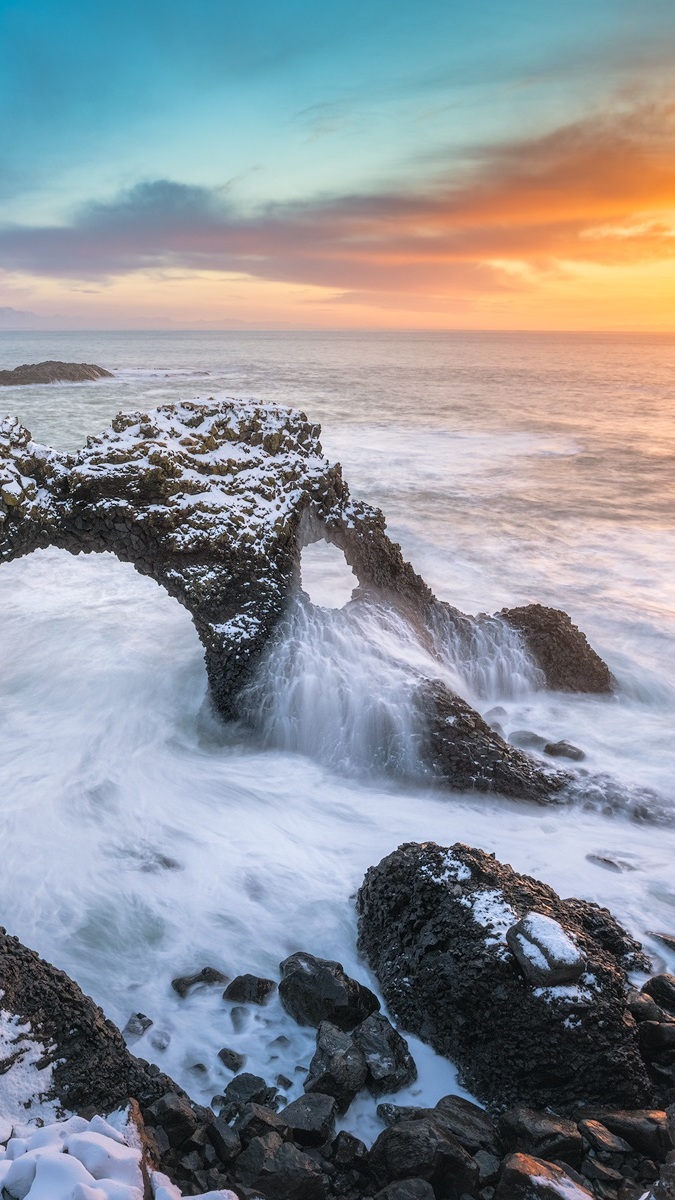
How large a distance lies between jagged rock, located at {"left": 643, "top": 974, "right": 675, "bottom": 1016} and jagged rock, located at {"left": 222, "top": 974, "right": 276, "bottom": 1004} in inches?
107

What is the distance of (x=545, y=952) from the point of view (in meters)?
4.77

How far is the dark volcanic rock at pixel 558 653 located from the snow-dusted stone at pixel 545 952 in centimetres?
659

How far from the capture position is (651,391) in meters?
69.8

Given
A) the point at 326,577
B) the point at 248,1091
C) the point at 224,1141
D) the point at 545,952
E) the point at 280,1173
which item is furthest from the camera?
the point at 326,577

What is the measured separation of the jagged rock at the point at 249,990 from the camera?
5.51m

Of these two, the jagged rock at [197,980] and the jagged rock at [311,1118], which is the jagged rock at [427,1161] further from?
the jagged rock at [197,980]

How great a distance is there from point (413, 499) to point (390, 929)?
69.0 ft

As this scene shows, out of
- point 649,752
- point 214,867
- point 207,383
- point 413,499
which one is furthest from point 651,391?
point 214,867

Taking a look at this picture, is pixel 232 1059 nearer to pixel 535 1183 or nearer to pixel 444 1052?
pixel 444 1052

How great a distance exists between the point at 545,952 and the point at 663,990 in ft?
3.68

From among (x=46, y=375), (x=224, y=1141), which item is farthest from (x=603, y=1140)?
(x=46, y=375)

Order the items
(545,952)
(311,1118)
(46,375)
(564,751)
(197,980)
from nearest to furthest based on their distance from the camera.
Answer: (311,1118)
(545,952)
(197,980)
(564,751)
(46,375)

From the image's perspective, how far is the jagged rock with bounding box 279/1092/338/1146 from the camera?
416 cm

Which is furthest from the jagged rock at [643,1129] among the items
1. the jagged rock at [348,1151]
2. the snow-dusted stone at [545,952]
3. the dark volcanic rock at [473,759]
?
the dark volcanic rock at [473,759]
